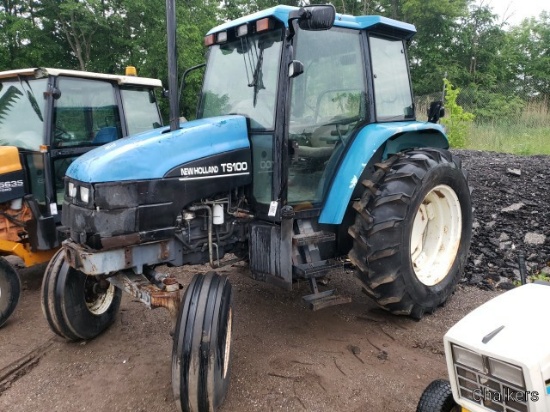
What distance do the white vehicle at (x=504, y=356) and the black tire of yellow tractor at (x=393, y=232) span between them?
4.31 feet

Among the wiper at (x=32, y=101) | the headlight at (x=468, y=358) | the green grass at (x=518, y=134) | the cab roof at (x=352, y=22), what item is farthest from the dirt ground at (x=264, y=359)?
the green grass at (x=518, y=134)

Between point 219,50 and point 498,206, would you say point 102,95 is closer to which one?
point 219,50

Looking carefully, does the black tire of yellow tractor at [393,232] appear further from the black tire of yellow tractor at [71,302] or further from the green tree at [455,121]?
the green tree at [455,121]

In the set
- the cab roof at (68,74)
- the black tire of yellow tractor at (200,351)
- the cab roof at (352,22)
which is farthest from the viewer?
the cab roof at (68,74)

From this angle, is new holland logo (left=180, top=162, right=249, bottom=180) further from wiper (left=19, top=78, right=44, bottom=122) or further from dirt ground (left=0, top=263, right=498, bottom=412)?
wiper (left=19, top=78, right=44, bottom=122)

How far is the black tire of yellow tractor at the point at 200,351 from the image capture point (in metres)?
2.46

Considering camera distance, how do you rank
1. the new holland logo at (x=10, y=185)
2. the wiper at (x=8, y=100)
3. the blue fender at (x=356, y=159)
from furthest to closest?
the wiper at (x=8, y=100) < the new holland logo at (x=10, y=185) < the blue fender at (x=356, y=159)

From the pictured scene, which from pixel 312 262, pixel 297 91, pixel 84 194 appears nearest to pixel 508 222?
pixel 312 262

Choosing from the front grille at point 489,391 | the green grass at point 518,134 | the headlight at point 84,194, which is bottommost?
the front grille at point 489,391

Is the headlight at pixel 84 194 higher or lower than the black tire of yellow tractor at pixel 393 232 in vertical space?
higher

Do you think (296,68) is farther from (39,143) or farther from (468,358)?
(39,143)

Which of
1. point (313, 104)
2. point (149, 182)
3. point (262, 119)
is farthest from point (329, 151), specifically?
point (149, 182)

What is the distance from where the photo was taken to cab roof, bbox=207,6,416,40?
3.04 metres

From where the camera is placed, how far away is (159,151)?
2.82 meters
